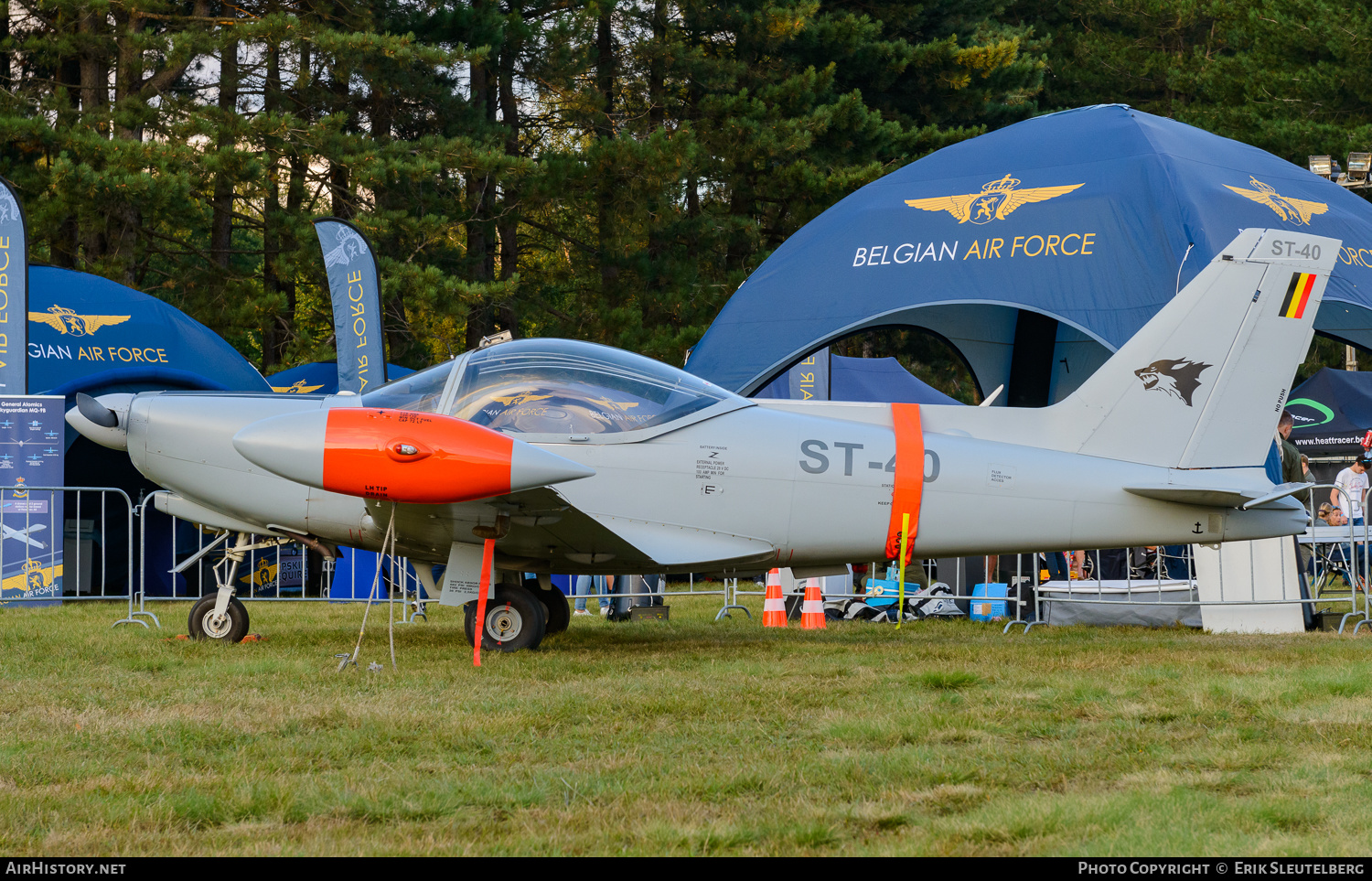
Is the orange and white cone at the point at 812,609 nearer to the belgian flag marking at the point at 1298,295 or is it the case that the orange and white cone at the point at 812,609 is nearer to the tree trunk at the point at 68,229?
the belgian flag marking at the point at 1298,295

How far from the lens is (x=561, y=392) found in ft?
24.6

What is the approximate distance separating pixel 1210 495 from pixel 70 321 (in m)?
14.1

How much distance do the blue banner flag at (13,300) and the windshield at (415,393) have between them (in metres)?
7.16

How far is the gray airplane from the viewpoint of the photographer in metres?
7.37

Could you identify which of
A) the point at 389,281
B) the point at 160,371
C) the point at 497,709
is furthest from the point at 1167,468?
the point at 389,281

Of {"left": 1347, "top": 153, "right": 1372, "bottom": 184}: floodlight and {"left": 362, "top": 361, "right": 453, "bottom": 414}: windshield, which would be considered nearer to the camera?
{"left": 362, "top": 361, "right": 453, "bottom": 414}: windshield

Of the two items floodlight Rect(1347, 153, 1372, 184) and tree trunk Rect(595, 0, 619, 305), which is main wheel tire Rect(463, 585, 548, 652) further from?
tree trunk Rect(595, 0, 619, 305)

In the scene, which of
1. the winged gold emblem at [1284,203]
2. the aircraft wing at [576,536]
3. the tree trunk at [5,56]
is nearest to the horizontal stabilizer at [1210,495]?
the aircraft wing at [576,536]

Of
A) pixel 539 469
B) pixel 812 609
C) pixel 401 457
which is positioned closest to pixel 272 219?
pixel 812 609

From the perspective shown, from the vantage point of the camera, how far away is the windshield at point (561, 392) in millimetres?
7453

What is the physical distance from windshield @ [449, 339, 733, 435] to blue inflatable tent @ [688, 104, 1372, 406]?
4.84m

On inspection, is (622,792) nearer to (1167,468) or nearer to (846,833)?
(846,833)

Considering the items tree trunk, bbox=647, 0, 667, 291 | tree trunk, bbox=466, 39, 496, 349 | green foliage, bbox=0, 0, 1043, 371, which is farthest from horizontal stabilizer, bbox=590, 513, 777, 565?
tree trunk, bbox=647, 0, 667, 291

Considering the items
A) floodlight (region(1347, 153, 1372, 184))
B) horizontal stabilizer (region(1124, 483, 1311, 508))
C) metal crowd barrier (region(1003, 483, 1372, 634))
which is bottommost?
metal crowd barrier (region(1003, 483, 1372, 634))
